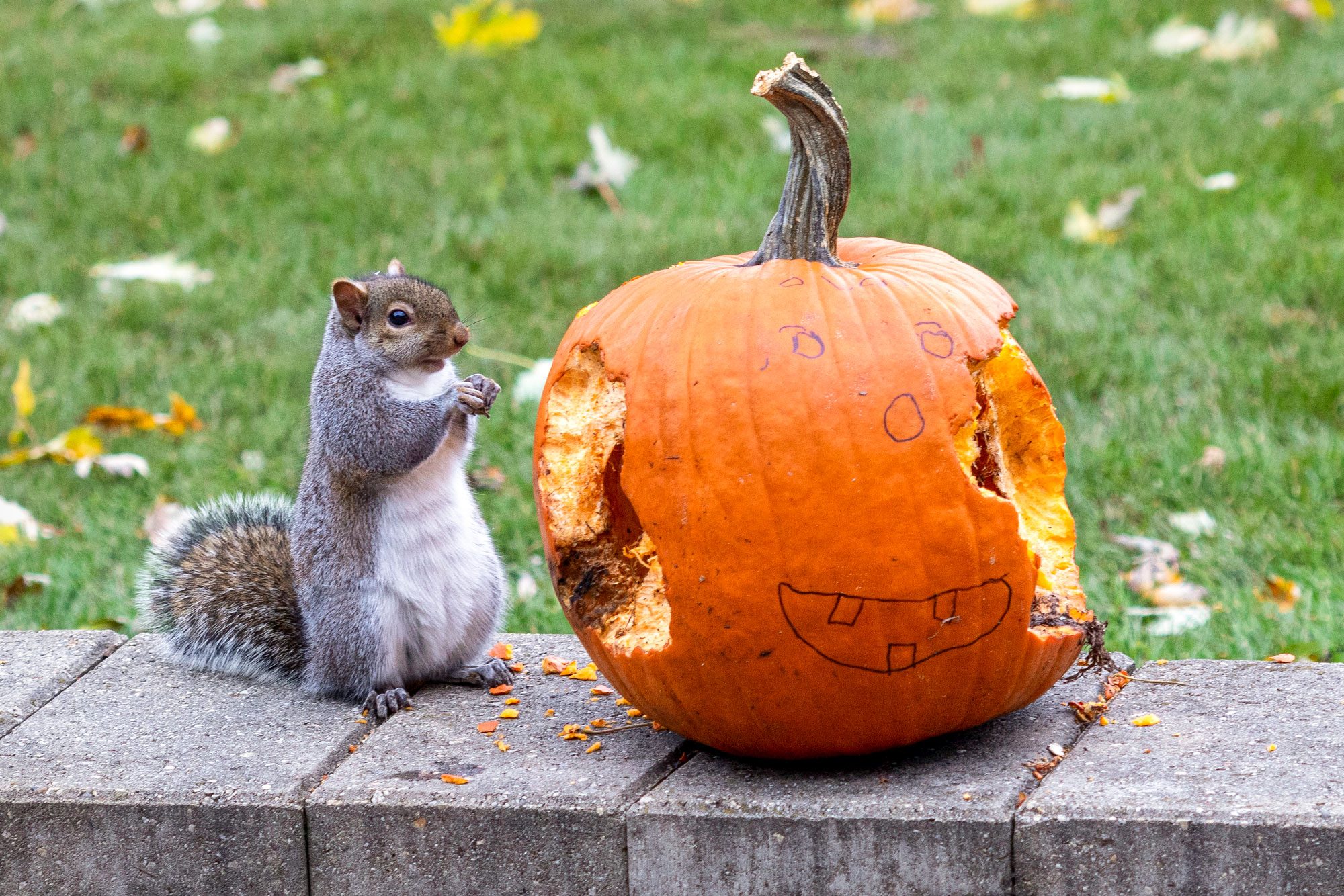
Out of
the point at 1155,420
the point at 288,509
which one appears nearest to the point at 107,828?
the point at 288,509

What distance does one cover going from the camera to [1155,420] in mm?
4332

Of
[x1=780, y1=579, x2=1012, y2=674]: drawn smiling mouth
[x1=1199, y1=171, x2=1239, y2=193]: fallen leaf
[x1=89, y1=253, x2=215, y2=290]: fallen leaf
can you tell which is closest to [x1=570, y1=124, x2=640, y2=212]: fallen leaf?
[x1=89, y1=253, x2=215, y2=290]: fallen leaf

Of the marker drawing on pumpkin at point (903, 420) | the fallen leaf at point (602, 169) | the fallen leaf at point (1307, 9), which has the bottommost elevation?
the marker drawing on pumpkin at point (903, 420)

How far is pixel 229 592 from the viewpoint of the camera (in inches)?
120

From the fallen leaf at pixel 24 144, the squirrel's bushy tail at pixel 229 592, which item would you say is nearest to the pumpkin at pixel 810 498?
the squirrel's bushy tail at pixel 229 592

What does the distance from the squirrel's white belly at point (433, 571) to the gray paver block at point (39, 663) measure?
704mm

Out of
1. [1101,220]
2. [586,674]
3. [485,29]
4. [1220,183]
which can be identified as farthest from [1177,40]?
[586,674]

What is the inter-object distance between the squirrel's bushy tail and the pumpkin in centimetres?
77

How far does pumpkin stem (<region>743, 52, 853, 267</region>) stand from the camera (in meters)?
2.45

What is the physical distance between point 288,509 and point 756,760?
1.30 metres

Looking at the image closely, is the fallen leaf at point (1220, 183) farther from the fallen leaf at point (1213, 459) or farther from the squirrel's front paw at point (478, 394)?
the squirrel's front paw at point (478, 394)

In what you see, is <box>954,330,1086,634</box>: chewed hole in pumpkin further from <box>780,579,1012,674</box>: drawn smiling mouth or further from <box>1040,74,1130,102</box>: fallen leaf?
<box>1040,74,1130,102</box>: fallen leaf

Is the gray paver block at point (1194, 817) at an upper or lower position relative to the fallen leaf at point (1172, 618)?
lower

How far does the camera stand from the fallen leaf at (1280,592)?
137 inches
